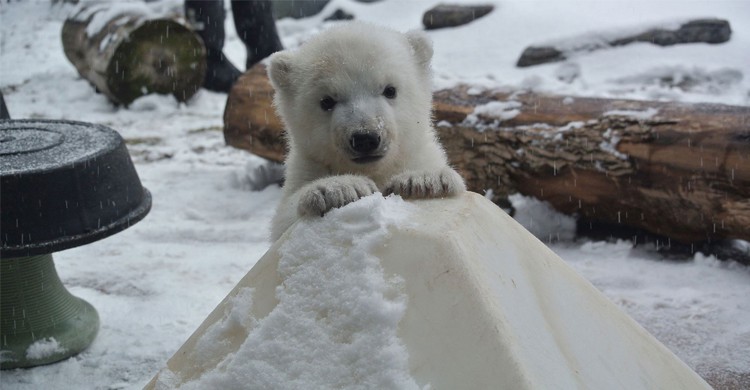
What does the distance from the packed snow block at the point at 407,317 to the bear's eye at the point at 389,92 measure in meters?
0.82

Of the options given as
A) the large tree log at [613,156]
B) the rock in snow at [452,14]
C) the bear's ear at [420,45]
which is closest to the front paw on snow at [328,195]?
the bear's ear at [420,45]

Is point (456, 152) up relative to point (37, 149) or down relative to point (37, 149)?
down

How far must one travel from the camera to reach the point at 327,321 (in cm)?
188

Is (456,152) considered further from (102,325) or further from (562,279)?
(562,279)

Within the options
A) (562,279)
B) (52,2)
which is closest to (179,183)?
(562,279)

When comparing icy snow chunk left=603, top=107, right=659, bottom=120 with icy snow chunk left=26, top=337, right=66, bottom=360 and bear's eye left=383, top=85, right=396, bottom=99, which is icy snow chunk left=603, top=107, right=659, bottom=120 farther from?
icy snow chunk left=26, top=337, right=66, bottom=360

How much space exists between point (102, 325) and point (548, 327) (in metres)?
2.98

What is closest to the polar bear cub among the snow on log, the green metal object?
the green metal object

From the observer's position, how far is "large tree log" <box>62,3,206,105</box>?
8891mm

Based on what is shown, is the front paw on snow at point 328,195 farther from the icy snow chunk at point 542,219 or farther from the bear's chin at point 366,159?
the icy snow chunk at point 542,219

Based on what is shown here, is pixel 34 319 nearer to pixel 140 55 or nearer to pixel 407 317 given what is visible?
pixel 407 317

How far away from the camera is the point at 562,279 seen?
228 cm

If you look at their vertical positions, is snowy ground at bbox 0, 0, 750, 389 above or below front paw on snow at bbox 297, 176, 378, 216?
below

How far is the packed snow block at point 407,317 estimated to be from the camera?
1729mm
